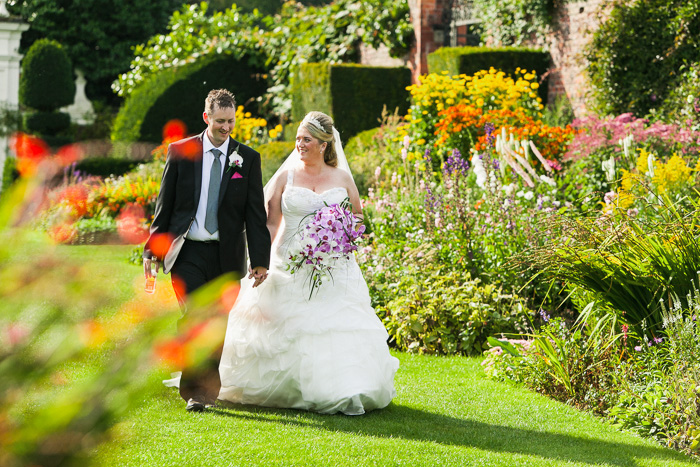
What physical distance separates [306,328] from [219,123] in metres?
1.26

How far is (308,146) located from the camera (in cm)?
528

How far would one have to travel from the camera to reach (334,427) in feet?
15.1

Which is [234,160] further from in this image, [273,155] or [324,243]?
[273,155]

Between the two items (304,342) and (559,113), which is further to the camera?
(559,113)

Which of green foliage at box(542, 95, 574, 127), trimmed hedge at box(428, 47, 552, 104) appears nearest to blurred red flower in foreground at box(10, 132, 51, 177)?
green foliage at box(542, 95, 574, 127)

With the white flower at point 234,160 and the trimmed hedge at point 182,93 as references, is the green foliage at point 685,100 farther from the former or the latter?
the trimmed hedge at point 182,93

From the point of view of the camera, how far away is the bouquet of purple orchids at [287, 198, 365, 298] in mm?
5102

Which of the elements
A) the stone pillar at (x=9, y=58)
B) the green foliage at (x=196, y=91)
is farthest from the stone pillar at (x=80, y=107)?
the green foliage at (x=196, y=91)

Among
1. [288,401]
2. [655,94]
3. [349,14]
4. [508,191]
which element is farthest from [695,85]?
[349,14]

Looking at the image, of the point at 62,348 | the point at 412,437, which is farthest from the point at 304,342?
the point at 62,348

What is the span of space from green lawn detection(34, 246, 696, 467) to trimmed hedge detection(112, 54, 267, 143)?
14388 mm

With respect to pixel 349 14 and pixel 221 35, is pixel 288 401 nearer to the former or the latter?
pixel 349 14

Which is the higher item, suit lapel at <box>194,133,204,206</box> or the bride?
suit lapel at <box>194,133,204,206</box>

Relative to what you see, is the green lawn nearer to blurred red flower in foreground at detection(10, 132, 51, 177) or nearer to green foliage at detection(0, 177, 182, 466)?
blurred red flower in foreground at detection(10, 132, 51, 177)
